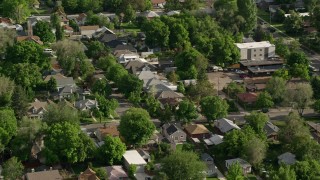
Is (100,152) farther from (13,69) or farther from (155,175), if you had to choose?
(13,69)

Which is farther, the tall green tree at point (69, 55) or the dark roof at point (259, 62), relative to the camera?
the dark roof at point (259, 62)

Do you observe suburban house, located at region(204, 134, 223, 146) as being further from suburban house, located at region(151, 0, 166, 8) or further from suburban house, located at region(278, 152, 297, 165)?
suburban house, located at region(151, 0, 166, 8)

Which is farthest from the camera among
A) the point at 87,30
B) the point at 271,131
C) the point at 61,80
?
the point at 87,30

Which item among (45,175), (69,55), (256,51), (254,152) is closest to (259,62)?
(256,51)

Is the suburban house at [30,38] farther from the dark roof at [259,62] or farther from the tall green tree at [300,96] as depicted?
the tall green tree at [300,96]

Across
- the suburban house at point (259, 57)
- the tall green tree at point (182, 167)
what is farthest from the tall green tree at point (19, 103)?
the suburban house at point (259, 57)

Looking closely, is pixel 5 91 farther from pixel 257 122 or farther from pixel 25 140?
pixel 257 122
